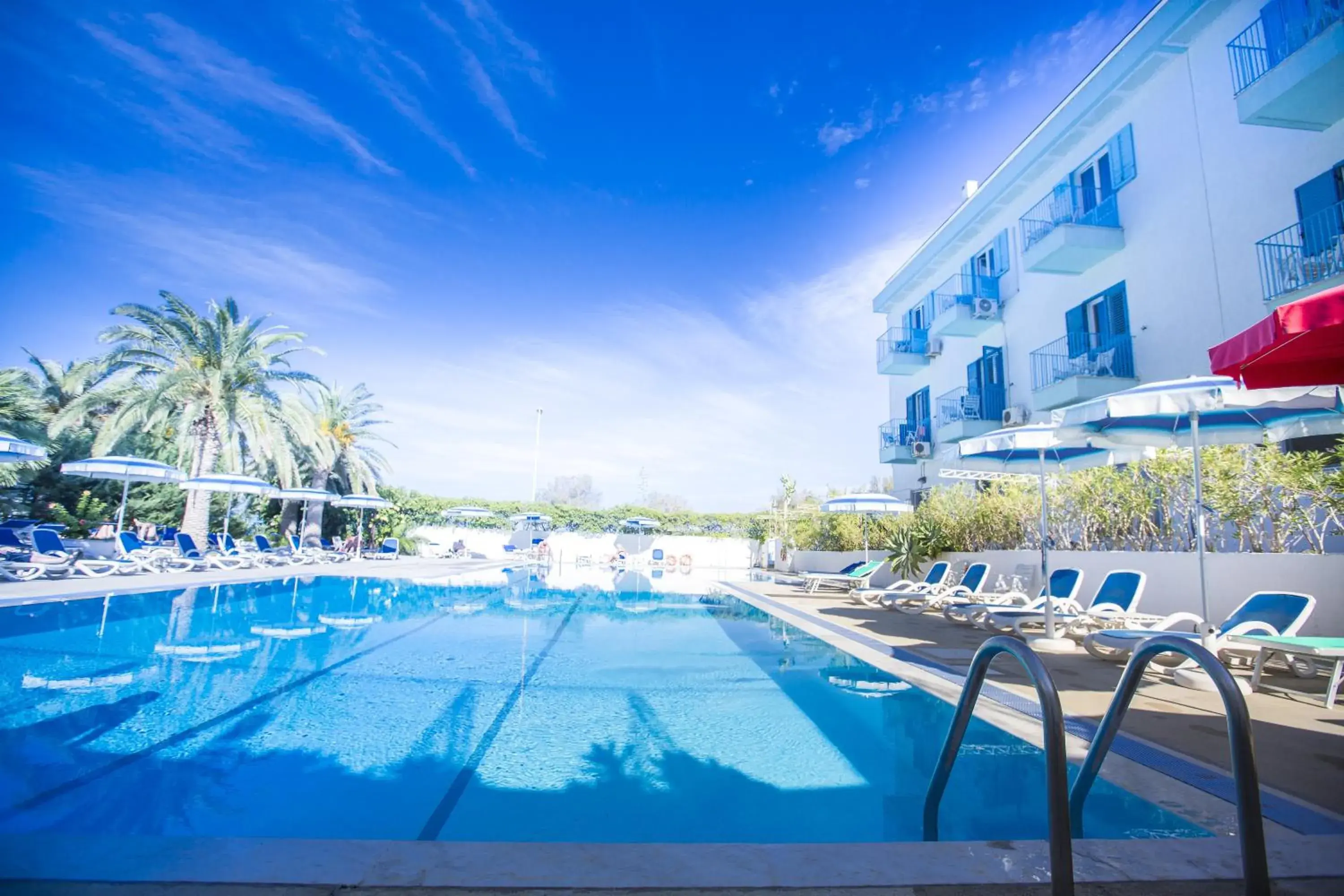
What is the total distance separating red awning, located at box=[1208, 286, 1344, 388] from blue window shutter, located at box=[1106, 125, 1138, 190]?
13.0m

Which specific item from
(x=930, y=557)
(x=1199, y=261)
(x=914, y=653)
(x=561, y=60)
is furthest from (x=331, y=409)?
(x=1199, y=261)

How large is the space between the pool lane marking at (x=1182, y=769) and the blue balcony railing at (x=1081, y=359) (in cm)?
1013

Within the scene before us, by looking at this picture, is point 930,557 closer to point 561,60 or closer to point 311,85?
point 561,60

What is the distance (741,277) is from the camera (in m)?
20.7

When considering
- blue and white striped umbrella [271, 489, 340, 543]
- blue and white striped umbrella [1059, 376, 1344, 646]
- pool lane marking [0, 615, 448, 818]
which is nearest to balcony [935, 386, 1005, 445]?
blue and white striped umbrella [1059, 376, 1344, 646]

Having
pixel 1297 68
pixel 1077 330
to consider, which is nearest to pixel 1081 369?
pixel 1077 330

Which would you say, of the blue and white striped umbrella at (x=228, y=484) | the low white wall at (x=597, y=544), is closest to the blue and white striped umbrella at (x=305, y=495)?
the blue and white striped umbrella at (x=228, y=484)

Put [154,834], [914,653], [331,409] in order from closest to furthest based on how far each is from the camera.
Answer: [154,834], [914,653], [331,409]

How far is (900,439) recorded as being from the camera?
70.7ft

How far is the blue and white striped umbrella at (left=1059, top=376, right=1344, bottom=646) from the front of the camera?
5.33m

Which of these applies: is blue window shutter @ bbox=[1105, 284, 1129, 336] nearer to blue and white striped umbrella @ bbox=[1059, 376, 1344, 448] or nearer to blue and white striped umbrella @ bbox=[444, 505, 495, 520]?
blue and white striped umbrella @ bbox=[1059, 376, 1344, 448]

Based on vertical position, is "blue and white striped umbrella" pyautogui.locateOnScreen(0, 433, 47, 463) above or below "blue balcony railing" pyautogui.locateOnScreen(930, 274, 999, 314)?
below

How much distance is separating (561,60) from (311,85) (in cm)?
463

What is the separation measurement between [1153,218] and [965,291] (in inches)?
233
